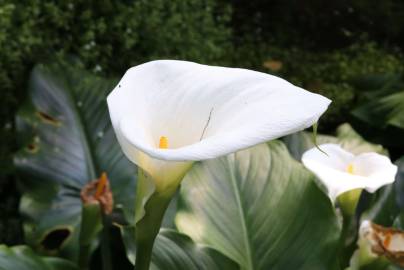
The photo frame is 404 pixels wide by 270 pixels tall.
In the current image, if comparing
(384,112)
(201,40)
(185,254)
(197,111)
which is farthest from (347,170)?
(201,40)

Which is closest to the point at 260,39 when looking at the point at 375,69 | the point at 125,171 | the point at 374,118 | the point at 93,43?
the point at 375,69

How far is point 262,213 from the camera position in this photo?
960mm

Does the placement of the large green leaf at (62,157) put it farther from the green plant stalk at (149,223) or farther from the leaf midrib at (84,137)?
the green plant stalk at (149,223)

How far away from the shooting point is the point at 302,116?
49 centimetres

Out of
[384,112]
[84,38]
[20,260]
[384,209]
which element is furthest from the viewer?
[384,112]

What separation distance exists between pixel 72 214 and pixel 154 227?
0.75 m

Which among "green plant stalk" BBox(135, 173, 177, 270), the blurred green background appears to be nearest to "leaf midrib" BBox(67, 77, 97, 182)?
the blurred green background

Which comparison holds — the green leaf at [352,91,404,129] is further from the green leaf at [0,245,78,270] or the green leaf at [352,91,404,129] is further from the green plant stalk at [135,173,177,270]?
the green plant stalk at [135,173,177,270]

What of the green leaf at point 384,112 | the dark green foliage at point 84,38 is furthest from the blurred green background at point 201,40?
the green leaf at point 384,112

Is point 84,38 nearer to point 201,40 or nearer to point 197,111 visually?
point 201,40

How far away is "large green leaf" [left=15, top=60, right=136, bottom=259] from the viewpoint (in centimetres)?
126

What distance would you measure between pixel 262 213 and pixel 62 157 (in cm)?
56

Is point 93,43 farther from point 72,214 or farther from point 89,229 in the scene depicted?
point 89,229

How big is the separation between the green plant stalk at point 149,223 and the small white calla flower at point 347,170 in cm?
25
